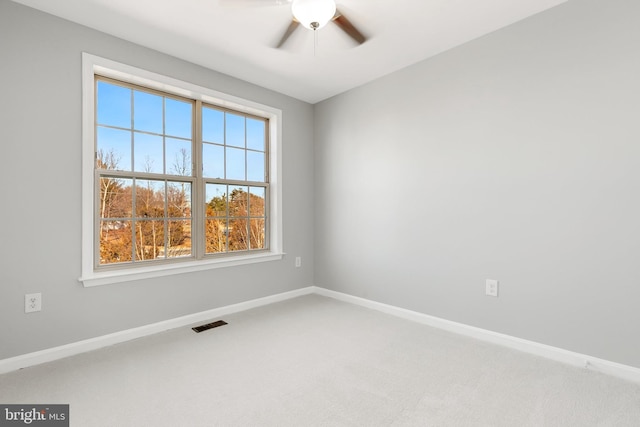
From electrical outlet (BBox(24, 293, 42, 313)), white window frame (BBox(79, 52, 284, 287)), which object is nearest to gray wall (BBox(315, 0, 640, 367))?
white window frame (BBox(79, 52, 284, 287))

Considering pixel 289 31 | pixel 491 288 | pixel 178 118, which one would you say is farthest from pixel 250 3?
pixel 491 288

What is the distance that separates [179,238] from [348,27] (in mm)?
2431

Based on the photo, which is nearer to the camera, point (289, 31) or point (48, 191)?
point (48, 191)

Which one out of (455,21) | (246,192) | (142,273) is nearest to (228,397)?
(142,273)

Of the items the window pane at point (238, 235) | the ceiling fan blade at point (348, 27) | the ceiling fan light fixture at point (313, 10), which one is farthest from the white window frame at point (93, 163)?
the ceiling fan light fixture at point (313, 10)

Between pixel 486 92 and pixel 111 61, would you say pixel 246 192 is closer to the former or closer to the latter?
pixel 111 61

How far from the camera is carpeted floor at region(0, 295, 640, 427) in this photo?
160 cm

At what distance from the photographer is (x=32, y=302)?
7.15ft

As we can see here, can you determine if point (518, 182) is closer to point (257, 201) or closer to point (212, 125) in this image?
point (257, 201)

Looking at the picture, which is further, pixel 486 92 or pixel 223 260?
pixel 223 260

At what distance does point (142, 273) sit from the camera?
267 cm

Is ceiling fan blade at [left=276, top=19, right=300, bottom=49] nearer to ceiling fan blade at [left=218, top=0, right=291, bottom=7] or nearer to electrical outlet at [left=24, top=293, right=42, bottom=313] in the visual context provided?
ceiling fan blade at [left=218, top=0, right=291, bottom=7]

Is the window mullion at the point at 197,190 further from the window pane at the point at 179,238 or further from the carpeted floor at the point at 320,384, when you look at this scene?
the carpeted floor at the point at 320,384

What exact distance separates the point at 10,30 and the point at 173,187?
151 cm
